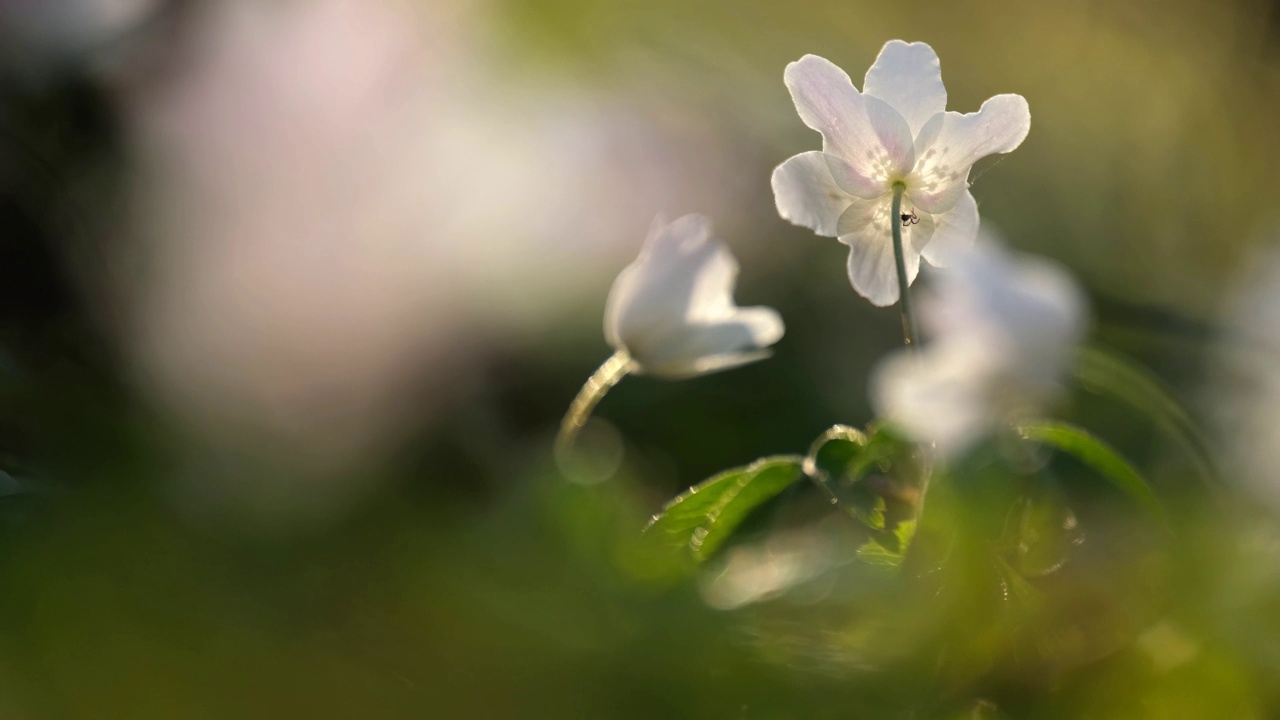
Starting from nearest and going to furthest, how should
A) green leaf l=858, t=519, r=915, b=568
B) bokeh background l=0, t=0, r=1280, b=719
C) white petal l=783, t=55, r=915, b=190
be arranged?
bokeh background l=0, t=0, r=1280, b=719 → green leaf l=858, t=519, r=915, b=568 → white petal l=783, t=55, r=915, b=190

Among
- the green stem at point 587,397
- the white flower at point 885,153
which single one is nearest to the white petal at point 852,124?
the white flower at point 885,153

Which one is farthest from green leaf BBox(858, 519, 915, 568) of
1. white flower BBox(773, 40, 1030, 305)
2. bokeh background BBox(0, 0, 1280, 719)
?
white flower BBox(773, 40, 1030, 305)

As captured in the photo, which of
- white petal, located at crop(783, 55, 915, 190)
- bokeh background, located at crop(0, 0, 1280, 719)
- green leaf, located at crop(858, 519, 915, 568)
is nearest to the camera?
bokeh background, located at crop(0, 0, 1280, 719)

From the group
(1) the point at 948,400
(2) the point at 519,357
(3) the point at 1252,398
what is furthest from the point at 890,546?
(2) the point at 519,357

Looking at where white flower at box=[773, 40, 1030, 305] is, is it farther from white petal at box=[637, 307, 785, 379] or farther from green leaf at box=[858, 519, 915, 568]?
green leaf at box=[858, 519, 915, 568]

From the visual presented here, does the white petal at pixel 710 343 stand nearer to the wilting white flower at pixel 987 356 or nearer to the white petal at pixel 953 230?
the white petal at pixel 953 230

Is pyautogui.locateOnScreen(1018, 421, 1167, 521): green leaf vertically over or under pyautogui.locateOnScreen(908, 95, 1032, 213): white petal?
under
